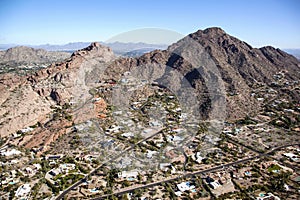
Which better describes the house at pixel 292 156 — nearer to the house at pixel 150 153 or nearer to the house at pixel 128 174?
the house at pixel 150 153

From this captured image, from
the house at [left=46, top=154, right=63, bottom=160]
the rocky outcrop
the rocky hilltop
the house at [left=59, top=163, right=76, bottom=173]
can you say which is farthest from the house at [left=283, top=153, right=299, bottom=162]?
the rocky outcrop

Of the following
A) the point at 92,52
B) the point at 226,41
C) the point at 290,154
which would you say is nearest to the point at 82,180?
the point at 290,154

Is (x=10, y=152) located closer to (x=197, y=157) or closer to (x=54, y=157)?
(x=54, y=157)

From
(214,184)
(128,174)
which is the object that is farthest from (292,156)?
(128,174)

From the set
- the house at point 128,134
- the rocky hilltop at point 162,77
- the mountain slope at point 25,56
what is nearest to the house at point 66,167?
the rocky hilltop at point 162,77

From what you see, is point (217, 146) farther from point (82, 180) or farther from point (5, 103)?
point (5, 103)

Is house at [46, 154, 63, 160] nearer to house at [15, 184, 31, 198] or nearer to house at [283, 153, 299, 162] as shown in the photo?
house at [15, 184, 31, 198]

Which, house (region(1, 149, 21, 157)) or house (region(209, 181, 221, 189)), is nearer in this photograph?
house (region(209, 181, 221, 189))
